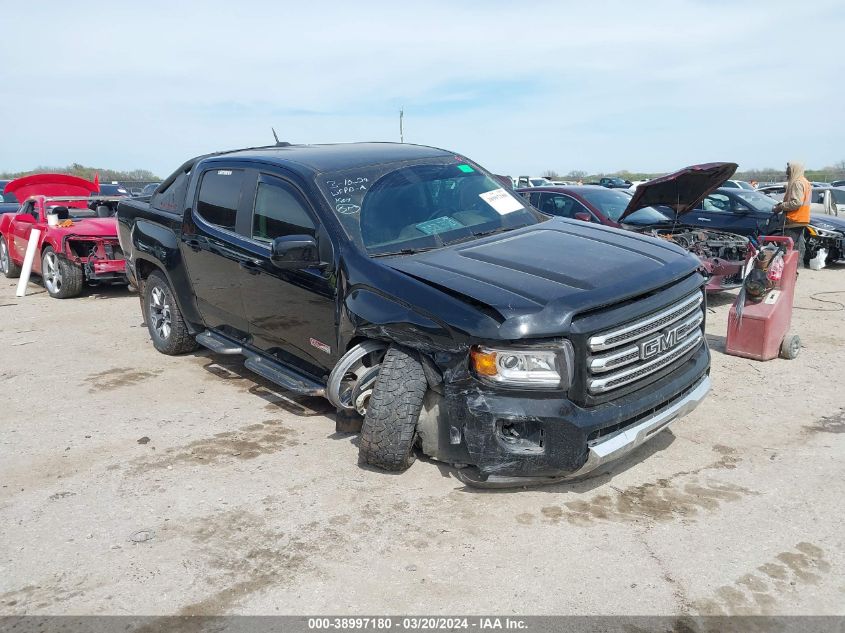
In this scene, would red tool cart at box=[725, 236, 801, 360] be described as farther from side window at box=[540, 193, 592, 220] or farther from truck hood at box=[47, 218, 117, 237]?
truck hood at box=[47, 218, 117, 237]

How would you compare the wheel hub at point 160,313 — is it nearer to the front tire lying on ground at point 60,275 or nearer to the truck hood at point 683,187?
the front tire lying on ground at point 60,275

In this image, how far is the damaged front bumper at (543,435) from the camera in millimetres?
3508

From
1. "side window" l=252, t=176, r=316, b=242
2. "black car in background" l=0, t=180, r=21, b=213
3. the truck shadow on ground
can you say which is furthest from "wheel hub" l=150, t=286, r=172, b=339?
"black car in background" l=0, t=180, r=21, b=213

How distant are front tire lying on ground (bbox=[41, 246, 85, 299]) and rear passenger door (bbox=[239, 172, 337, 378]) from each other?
626 centimetres

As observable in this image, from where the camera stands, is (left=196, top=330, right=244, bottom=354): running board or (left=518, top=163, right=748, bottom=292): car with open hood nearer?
(left=196, top=330, right=244, bottom=354): running board

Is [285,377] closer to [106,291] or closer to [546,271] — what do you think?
[546,271]

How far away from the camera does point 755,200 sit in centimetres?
1164

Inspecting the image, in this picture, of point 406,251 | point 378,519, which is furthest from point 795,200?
point 378,519

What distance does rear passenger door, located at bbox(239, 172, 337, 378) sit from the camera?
4543mm

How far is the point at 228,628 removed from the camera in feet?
9.48

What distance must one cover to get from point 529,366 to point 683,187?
19.7 ft

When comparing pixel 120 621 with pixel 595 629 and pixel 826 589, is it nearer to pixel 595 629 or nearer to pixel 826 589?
pixel 595 629

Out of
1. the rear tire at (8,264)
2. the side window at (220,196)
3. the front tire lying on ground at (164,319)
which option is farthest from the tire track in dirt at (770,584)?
the rear tire at (8,264)

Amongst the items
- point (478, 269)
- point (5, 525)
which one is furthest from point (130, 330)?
point (478, 269)
